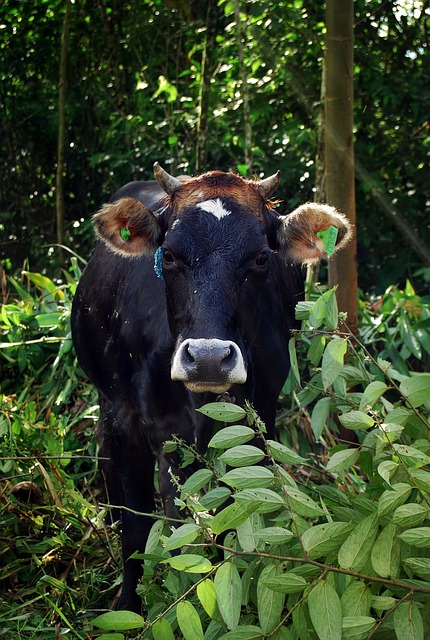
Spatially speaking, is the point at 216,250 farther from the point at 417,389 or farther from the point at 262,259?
the point at 417,389

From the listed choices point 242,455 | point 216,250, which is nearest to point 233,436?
point 242,455

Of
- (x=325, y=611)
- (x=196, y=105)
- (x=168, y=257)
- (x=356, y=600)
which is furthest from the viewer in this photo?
(x=196, y=105)

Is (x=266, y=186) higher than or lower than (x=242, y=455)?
higher

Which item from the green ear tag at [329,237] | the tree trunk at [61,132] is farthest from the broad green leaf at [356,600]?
the tree trunk at [61,132]

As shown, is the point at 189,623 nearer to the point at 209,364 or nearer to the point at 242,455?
the point at 242,455

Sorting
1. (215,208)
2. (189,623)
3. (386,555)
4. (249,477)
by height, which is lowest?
(189,623)

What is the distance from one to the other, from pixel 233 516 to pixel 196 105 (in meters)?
6.86

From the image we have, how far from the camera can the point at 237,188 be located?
13.6 ft

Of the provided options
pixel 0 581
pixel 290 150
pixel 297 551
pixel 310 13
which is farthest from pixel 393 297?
pixel 297 551

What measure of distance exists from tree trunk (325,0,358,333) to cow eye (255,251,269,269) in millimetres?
1583

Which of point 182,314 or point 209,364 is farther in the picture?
point 182,314

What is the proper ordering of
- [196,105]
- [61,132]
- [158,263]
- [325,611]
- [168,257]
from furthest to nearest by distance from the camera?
[61,132] → [196,105] → [158,263] → [168,257] → [325,611]

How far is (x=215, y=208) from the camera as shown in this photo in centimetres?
396

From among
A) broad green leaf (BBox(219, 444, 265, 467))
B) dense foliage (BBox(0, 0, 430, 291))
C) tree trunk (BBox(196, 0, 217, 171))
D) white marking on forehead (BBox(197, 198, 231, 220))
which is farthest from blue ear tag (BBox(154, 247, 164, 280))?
tree trunk (BBox(196, 0, 217, 171))
